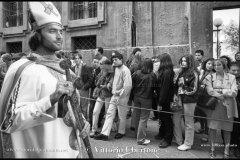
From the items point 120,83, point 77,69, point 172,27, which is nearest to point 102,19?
point 172,27

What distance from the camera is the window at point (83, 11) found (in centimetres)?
1031

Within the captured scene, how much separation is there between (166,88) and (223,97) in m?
1.12

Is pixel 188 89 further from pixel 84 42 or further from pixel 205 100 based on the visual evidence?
pixel 84 42

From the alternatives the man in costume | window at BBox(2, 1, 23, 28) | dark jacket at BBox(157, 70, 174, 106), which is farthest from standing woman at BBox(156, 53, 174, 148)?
the man in costume

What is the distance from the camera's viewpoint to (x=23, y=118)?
133 cm

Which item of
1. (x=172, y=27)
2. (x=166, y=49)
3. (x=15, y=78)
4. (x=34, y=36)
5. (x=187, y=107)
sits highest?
(x=172, y=27)

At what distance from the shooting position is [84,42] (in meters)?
11.1

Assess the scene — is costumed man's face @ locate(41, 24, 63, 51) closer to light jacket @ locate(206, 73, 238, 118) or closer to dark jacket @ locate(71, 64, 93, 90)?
light jacket @ locate(206, 73, 238, 118)

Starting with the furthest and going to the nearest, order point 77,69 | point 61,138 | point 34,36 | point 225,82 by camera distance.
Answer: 1. point 77,69
2. point 225,82
3. point 34,36
4. point 61,138

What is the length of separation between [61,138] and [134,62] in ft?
15.4

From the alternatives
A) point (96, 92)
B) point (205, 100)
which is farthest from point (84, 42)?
point (205, 100)

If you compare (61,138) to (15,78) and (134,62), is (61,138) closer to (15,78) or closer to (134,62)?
(15,78)

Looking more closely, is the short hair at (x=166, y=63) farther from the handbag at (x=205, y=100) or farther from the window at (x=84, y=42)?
the window at (x=84, y=42)

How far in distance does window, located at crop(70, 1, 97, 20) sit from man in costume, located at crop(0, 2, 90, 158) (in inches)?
358
